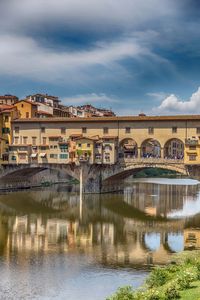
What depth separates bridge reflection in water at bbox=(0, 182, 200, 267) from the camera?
2652cm

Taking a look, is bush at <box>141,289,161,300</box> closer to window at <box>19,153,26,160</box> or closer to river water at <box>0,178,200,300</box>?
river water at <box>0,178,200,300</box>

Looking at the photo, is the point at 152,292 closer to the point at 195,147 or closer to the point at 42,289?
the point at 42,289

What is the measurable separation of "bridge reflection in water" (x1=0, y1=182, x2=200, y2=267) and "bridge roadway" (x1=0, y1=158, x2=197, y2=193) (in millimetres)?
2314

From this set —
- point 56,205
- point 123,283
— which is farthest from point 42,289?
point 56,205

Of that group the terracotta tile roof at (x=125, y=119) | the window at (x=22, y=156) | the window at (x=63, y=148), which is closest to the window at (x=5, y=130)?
the terracotta tile roof at (x=125, y=119)

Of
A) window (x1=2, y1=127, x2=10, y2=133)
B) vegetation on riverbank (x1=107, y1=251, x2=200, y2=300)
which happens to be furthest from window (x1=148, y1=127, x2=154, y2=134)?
vegetation on riverbank (x1=107, y1=251, x2=200, y2=300)

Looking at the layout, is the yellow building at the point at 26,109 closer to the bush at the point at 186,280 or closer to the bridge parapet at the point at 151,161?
the bridge parapet at the point at 151,161

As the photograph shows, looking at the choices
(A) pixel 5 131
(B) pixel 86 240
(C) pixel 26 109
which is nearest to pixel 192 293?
(B) pixel 86 240

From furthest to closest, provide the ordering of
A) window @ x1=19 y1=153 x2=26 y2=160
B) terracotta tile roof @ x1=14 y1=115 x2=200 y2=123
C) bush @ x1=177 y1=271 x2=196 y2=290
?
window @ x1=19 y1=153 x2=26 y2=160
terracotta tile roof @ x1=14 y1=115 x2=200 y2=123
bush @ x1=177 y1=271 x2=196 y2=290

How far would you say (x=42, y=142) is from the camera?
5819 centimetres

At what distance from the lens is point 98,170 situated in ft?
184

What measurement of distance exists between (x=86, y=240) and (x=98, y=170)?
26021 millimetres

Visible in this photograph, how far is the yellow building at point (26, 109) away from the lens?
6488cm

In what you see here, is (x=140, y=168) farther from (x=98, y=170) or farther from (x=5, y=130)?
(x=5, y=130)
